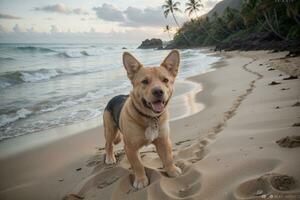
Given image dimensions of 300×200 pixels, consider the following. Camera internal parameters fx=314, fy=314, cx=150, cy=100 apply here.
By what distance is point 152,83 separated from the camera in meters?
4.13

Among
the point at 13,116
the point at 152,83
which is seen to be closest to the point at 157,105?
the point at 152,83

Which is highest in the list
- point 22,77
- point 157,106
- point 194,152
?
point 157,106

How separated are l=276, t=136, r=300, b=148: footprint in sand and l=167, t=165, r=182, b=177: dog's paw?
4.39 feet

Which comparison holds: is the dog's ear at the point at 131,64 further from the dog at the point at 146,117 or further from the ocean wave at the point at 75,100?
the ocean wave at the point at 75,100

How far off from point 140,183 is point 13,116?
20.4ft

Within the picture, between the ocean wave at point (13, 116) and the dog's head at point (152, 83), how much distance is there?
5196 millimetres

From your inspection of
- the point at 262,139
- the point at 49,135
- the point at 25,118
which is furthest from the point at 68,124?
the point at 262,139

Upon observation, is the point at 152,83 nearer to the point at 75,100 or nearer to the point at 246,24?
the point at 75,100

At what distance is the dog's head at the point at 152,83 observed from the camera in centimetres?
397

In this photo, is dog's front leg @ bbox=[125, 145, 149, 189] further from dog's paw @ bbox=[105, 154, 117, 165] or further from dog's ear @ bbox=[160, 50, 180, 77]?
dog's ear @ bbox=[160, 50, 180, 77]

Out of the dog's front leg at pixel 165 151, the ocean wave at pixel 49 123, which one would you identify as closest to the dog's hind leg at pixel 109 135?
the dog's front leg at pixel 165 151

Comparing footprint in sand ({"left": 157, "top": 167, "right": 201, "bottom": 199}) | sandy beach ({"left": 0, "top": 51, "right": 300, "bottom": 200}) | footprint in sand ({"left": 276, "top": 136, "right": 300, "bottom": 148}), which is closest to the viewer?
sandy beach ({"left": 0, "top": 51, "right": 300, "bottom": 200})

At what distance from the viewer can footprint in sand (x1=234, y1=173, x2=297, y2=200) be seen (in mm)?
2906

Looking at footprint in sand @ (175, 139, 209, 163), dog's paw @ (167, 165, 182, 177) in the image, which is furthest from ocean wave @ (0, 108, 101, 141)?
dog's paw @ (167, 165, 182, 177)
